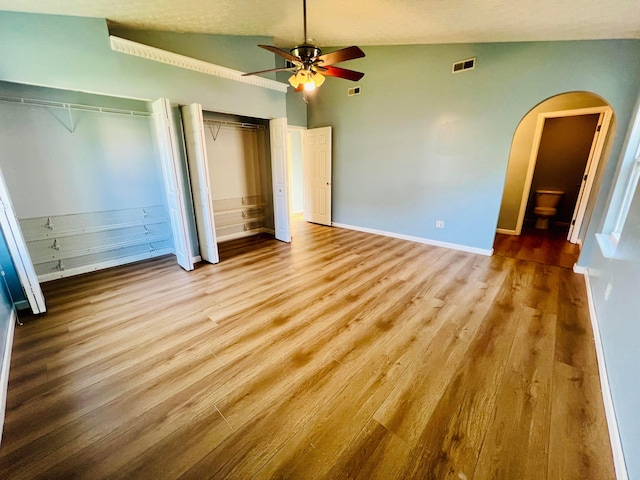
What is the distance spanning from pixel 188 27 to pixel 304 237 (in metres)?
3.52

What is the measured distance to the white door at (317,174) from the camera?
18.4ft

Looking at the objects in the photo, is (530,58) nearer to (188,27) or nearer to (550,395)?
(550,395)

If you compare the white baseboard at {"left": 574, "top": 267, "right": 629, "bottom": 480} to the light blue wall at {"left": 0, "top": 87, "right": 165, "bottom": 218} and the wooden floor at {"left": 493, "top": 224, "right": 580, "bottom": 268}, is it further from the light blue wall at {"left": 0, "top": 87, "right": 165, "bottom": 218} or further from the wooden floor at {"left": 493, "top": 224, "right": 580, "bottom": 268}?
the light blue wall at {"left": 0, "top": 87, "right": 165, "bottom": 218}

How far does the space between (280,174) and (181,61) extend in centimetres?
197

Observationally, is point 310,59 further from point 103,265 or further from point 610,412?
point 103,265

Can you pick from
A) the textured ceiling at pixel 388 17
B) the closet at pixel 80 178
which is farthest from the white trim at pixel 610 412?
the closet at pixel 80 178

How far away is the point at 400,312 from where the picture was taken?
101 inches

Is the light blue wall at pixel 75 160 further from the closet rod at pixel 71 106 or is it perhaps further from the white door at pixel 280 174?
the white door at pixel 280 174

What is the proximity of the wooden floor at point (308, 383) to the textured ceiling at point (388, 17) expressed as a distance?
2735mm

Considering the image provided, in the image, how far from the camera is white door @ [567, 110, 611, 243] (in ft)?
13.5

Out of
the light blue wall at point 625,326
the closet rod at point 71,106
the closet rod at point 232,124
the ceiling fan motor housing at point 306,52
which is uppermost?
the ceiling fan motor housing at point 306,52

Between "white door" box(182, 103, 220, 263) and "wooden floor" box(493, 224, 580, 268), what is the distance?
4484mm

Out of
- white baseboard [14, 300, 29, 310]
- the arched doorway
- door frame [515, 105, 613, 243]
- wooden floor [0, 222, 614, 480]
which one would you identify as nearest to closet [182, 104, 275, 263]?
wooden floor [0, 222, 614, 480]

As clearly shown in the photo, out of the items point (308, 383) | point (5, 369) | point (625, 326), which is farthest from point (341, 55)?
point (5, 369)
